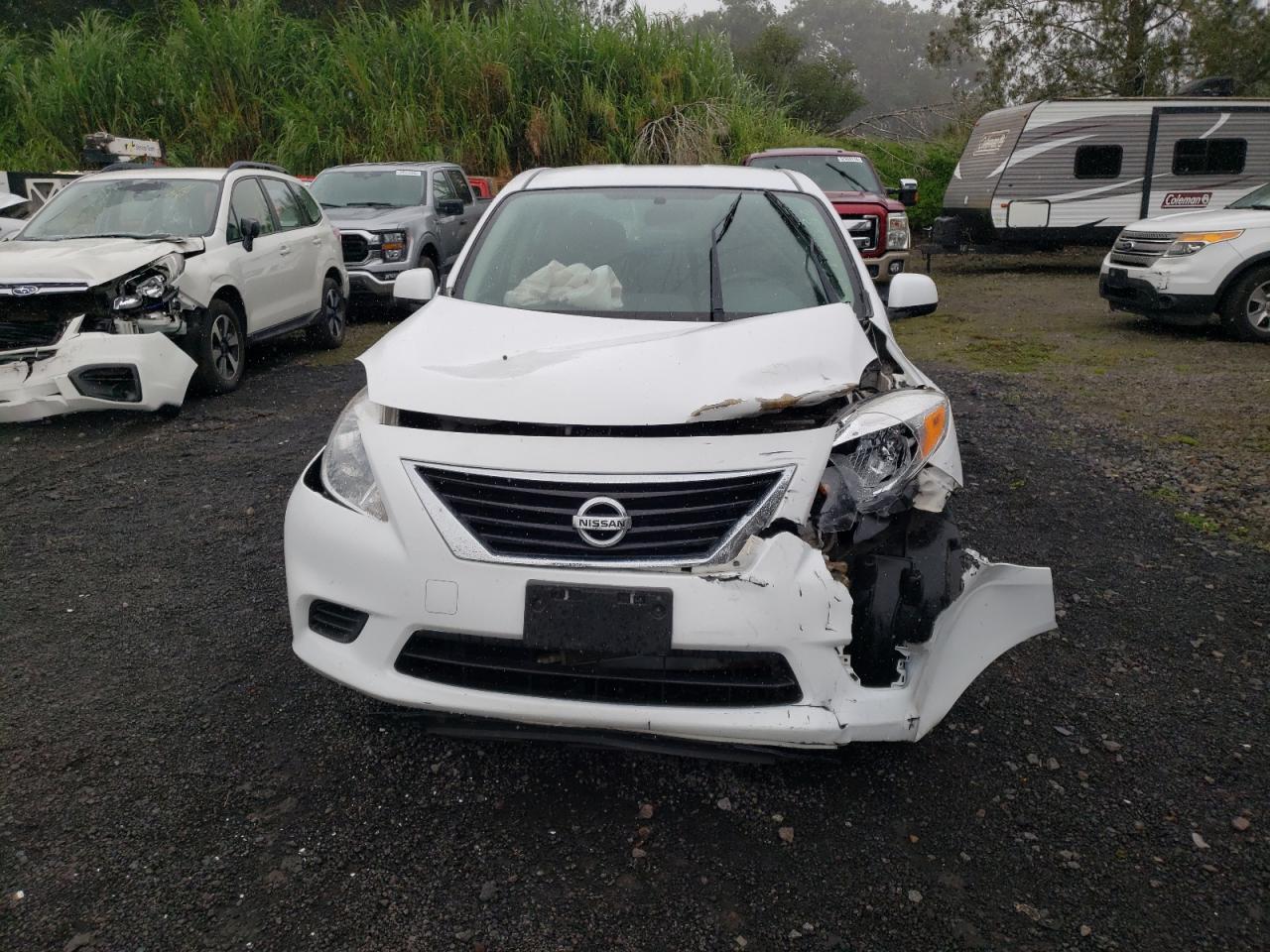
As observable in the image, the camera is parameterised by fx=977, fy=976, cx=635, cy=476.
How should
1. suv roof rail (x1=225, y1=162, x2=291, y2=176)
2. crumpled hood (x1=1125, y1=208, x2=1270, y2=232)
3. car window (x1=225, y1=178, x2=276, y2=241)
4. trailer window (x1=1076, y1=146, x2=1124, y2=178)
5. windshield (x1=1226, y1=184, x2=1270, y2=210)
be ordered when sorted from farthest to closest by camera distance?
trailer window (x1=1076, y1=146, x2=1124, y2=178) → windshield (x1=1226, y1=184, x2=1270, y2=210) → crumpled hood (x1=1125, y1=208, x2=1270, y2=232) → suv roof rail (x1=225, y1=162, x2=291, y2=176) → car window (x1=225, y1=178, x2=276, y2=241)

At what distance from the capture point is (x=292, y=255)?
831 cm

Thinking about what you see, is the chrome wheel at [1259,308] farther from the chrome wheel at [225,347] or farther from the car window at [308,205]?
the chrome wheel at [225,347]

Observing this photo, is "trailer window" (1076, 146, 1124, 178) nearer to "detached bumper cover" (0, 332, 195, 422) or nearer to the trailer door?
the trailer door

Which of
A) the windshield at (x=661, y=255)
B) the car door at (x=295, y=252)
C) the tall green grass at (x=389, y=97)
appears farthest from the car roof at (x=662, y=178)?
the tall green grass at (x=389, y=97)

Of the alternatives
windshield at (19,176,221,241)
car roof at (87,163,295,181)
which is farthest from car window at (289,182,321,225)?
windshield at (19,176,221,241)

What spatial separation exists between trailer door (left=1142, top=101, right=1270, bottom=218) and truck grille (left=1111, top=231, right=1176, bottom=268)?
543 centimetres

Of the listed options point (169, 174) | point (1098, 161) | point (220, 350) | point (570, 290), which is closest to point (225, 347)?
point (220, 350)

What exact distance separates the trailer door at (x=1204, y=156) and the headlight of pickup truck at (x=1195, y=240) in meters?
5.84

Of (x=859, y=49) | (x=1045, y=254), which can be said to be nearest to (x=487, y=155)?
(x=1045, y=254)

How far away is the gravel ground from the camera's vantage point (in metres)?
2.13

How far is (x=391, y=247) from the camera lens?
1043 cm

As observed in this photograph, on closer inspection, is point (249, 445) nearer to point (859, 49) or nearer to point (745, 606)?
point (745, 606)

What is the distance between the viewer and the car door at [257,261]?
7.49 metres

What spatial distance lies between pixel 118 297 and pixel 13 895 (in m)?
5.05
